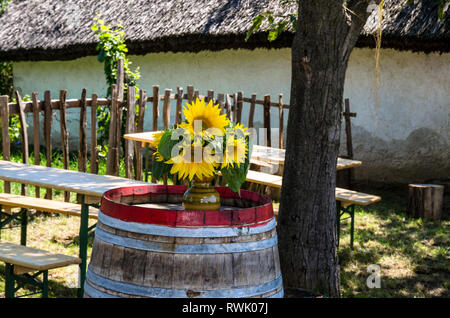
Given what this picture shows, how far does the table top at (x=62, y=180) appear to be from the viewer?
4098mm

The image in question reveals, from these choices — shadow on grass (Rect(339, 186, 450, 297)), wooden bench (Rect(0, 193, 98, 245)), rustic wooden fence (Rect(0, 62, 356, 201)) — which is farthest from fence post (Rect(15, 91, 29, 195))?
shadow on grass (Rect(339, 186, 450, 297))

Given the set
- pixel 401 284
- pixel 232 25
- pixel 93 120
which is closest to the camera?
pixel 401 284

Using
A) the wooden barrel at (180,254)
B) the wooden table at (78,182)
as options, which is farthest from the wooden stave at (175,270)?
the wooden table at (78,182)

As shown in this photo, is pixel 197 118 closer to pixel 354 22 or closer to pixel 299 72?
pixel 299 72

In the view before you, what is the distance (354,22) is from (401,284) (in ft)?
7.35

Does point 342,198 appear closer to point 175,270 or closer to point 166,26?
point 175,270

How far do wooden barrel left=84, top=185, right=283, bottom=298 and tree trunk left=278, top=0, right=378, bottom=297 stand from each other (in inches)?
52.8

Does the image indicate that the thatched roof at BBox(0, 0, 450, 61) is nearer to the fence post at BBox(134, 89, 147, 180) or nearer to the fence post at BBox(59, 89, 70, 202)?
the fence post at BBox(134, 89, 147, 180)

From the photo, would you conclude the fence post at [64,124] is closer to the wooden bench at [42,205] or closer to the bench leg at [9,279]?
the wooden bench at [42,205]

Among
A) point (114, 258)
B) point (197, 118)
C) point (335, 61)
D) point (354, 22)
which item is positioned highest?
point (354, 22)

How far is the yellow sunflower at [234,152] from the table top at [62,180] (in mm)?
1554

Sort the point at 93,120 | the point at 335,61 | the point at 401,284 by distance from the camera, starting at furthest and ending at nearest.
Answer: the point at 93,120 → the point at 401,284 → the point at 335,61

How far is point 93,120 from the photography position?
21.5 feet

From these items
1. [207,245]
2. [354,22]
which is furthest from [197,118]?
[354,22]
